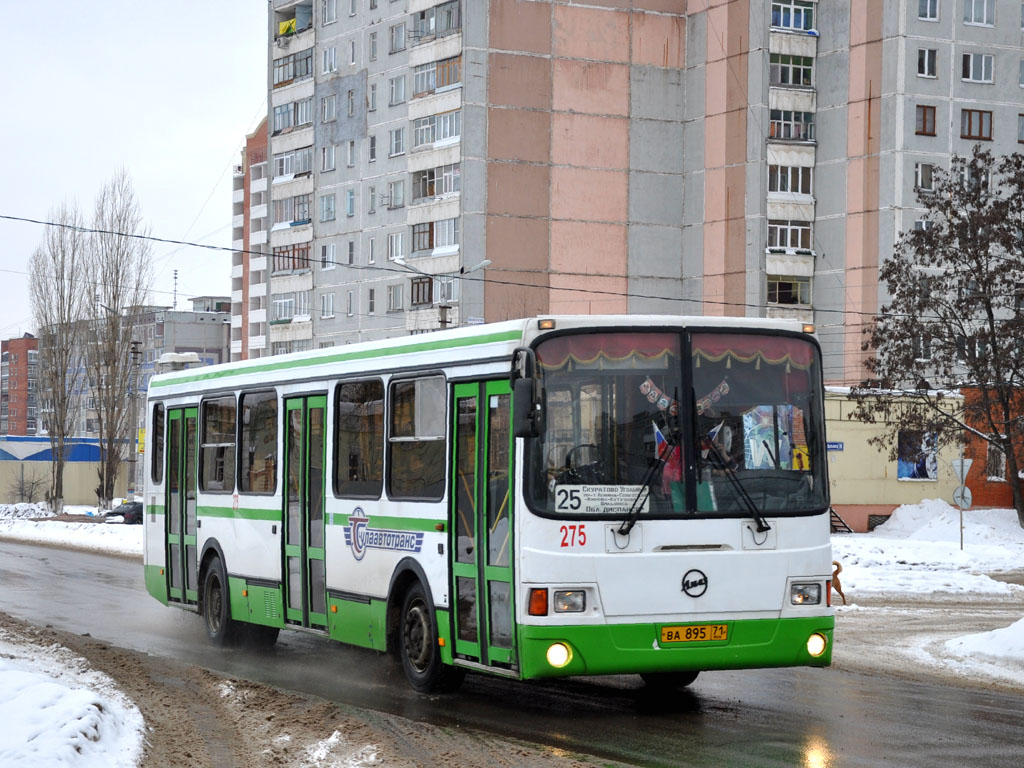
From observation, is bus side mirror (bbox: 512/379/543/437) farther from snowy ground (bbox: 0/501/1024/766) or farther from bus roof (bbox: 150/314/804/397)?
snowy ground (bbox: 0/501/1024/766)

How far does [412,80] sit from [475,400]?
64.9 meters

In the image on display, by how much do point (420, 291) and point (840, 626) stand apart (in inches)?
2158

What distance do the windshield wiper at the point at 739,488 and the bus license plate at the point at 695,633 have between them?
0.76 meters

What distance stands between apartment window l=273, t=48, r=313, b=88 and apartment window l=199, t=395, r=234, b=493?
69.3 metres

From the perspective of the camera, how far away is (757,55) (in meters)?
72.0

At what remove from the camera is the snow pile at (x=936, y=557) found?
2794cm

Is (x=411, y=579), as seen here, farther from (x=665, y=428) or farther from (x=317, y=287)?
(x=317, y=287)

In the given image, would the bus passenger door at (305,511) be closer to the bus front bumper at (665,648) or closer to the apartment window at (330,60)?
the bus front bumper at (665,648)

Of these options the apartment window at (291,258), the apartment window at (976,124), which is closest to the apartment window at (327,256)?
the apartment window at (291,258)

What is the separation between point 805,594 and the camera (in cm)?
1132

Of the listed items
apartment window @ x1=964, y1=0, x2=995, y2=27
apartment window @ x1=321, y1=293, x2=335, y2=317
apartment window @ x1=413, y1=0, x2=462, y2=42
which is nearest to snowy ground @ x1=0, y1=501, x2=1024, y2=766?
apartment window @ x1=964, y1=0, x2=995, y2=27

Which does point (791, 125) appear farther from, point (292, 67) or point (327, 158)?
point (292, 67)

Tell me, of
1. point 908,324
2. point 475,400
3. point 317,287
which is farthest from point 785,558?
point 317,287

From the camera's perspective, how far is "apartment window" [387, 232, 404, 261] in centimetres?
7538
